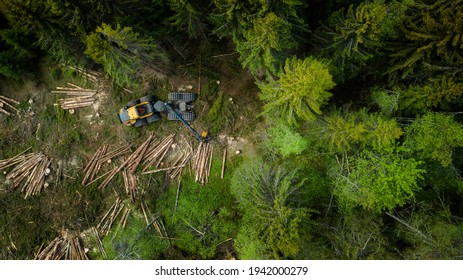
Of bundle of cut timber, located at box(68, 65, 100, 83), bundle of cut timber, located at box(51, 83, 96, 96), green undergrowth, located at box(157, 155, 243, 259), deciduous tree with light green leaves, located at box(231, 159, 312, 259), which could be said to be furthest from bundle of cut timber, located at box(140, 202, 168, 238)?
bundle of cut timber, located at box(68, 65, 100, 83)

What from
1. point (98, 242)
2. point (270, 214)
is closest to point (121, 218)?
point (98, 242)

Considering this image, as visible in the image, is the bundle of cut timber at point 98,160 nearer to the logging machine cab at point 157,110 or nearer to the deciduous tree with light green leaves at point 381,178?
the logging machine cab at point 157,110

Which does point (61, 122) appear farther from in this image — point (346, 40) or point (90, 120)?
point (346, 40)

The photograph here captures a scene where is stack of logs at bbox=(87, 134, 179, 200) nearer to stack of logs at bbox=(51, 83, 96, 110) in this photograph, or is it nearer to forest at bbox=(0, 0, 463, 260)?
forest at bbox=(0, 0, 463, 260)

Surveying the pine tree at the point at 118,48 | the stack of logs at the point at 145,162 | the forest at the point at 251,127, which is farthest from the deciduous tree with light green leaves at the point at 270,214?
the pine tree at the point at 118,48

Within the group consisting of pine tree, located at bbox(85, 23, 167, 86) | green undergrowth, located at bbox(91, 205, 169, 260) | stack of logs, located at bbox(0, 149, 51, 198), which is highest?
pine tree, located at bbox(85, 23, 167, 86)

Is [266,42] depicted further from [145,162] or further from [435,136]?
[145,162]
